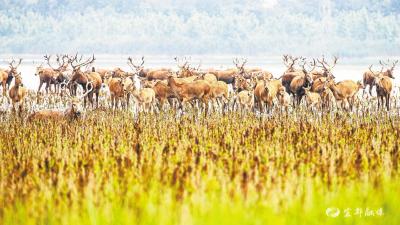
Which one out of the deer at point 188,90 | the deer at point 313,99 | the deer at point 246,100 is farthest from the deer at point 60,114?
the deer at point 313,99

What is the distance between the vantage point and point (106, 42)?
7444 centimetres

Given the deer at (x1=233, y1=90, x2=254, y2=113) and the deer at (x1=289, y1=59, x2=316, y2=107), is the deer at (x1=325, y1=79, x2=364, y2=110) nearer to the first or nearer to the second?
the deer at (x1=289, y1=59, x2=316, y2=107)

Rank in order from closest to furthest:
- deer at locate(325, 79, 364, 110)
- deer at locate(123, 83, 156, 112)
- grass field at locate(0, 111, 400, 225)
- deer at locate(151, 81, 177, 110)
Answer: grass field at locate(0, 111, 400, 225), deer at locate(123, 83, 156, 112), deer at locate(151, 81, 177, 110), deer at locate(325, 79, 364, 110)

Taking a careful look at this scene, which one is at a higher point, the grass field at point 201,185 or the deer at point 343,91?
the grass field at point 201,185

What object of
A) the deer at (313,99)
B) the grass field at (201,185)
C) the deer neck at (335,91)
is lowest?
the deer at (313,99)

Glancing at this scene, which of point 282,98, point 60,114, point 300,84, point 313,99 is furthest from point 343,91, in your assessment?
point 60,114

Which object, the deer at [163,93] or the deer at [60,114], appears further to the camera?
the deer at [163,93]

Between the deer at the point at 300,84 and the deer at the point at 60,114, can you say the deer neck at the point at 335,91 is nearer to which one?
Answer: the deer at the point at 300,84

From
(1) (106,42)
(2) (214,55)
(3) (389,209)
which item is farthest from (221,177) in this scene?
(1) (106,42)

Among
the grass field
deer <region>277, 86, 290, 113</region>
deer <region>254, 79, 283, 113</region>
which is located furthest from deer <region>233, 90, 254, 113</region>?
the grass field

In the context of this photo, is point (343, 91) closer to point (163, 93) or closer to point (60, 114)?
point (163, 93)

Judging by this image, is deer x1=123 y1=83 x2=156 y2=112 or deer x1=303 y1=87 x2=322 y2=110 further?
deer x1=303 y1=87 x2=322 y2=110

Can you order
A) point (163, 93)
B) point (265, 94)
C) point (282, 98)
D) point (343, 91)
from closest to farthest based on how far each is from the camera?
point (265, 94), point (163, 93), point (282, 98), point (343, 91)

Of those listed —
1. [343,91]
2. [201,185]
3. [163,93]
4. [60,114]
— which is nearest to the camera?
[201,185]
